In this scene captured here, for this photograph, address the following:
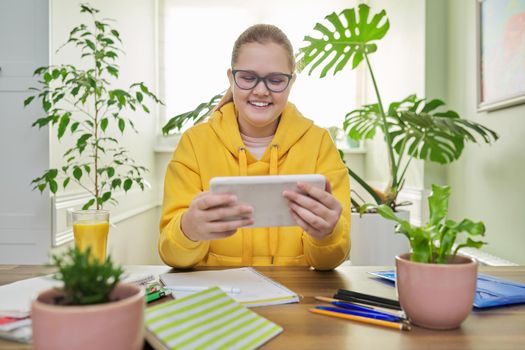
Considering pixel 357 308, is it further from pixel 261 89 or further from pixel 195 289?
pixel 261 89

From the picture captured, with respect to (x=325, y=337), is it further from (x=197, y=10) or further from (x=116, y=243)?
(x=197, y=10)

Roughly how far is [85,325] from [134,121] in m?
3.25

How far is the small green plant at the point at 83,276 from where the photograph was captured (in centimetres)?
48

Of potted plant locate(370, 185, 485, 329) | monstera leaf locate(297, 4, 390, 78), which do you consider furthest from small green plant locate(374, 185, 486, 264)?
monstera leaf locate(297, 4, 390, 78)

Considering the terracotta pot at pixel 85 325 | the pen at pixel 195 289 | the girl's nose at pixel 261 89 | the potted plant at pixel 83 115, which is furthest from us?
the potted plant at pixel 83 115

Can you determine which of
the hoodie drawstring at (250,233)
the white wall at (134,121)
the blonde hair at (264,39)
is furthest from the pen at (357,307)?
the white wall at (134,121)

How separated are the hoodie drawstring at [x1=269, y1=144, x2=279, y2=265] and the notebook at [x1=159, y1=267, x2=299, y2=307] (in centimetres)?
33

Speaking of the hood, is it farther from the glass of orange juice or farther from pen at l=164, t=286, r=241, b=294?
pen at l=164, t=286, r=241, b=294

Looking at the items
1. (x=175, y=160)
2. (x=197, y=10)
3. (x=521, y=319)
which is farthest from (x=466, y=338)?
(x=197, y=10)

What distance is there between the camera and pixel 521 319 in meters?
0.74

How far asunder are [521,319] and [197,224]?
62 centimetres

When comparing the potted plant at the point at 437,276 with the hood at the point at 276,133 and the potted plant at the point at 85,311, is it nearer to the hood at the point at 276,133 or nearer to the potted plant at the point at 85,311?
the potted plant at the point at 85,311

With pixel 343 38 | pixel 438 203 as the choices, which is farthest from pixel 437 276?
pixel 343 38

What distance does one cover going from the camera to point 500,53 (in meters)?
2.07
